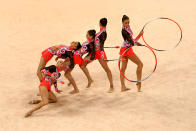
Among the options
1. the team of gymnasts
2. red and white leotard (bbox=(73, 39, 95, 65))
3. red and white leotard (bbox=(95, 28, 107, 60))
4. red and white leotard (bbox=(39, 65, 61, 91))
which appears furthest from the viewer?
red and white leotard (bbox=(73, 39, 95, 65))

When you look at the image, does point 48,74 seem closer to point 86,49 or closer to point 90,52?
point 86,49

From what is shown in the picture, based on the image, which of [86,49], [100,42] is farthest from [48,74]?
[100,42]

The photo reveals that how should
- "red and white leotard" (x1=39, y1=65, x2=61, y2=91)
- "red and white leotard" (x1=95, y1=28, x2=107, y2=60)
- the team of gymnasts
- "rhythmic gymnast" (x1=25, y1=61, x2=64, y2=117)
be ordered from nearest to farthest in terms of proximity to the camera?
"rhythmic gymnast" (x1=25, y1=61, x2=64, y2=117)
"red and white leotard" (x1=39, y1=65, x2=61, y2=91)
the team of gymnasts
"red and white leotard" (x1=95, y1=28, x2=107, y2=60)

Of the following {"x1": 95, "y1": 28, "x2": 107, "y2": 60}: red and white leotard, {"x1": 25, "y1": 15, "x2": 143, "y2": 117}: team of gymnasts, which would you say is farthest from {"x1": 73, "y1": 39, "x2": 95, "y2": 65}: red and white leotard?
{"x1": 95, "y1": 28, "x2": 107, "y2": 60}: red and white leotard

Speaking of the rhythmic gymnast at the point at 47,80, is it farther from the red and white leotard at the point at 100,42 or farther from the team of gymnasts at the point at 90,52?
the red and white leotard at the point at 100,42

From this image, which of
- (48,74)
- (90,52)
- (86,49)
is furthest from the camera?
(90,52)

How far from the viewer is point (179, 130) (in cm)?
621

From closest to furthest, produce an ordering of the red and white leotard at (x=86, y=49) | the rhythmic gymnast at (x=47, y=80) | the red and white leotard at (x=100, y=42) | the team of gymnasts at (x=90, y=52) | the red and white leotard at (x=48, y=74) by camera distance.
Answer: the rhythmic gymnast at (x=47, y=80), the red and white leotard at (x=48, y=74), the team of gymnasts at (x=90, y=52), the red and white leotard at (x=100, y=42), the red and white leotard at (x=86, y=49)

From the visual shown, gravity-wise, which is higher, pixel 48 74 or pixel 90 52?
pixel 90 52

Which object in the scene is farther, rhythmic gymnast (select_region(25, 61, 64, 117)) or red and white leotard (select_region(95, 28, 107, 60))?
red and white leotard (select_region(95, 28, 107, 60))

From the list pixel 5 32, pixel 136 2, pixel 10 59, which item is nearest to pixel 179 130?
pixel 10 59

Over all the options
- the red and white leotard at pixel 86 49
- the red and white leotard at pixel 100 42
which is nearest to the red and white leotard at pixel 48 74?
the red and white leotard at pixel 86 49

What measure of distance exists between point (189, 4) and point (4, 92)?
Answer: 945 centimetres

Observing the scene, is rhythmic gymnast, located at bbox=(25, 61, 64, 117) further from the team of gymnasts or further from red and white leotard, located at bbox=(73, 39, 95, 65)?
red and white leotard, located at bbox=(73, 39, 95, 65)
